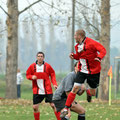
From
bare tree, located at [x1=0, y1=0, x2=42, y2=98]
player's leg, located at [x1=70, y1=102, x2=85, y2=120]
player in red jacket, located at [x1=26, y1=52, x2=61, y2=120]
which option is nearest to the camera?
player's leg, located at [x1=70, y1=102, x2=85, y2=120]

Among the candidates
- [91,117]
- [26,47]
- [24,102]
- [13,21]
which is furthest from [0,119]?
[26,47]

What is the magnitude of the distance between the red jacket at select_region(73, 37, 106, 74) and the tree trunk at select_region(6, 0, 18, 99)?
1389 cm

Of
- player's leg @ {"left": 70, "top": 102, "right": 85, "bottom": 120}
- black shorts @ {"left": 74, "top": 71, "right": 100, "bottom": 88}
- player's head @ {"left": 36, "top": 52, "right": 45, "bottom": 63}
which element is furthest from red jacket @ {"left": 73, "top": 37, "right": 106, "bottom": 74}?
player's head @ {"left": 36, "top": 52, "right": 45, "bottom": 63}

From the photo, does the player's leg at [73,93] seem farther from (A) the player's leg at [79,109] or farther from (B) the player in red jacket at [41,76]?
(B) the player in red jacket at [41,76]

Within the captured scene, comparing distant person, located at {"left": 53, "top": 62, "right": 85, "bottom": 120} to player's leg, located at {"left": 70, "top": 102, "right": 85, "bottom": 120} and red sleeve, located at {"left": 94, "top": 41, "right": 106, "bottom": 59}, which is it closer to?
player's leg, located at {"left": 70, "top": 102, "right": 85, "bottom": 120}

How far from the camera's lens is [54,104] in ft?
39.3

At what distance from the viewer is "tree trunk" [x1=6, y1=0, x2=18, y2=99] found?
25.2m

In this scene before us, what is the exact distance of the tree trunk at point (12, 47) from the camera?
25.2 m

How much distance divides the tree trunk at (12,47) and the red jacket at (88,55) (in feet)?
45.6

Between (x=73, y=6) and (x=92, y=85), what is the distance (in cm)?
1889

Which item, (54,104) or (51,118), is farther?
(51,118)

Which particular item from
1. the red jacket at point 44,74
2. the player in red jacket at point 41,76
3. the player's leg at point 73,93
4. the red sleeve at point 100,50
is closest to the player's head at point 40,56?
the player in red jacket at point 41,76

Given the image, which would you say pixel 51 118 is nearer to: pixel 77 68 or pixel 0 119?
pixel 0 119

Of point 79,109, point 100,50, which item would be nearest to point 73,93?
point 79,109
